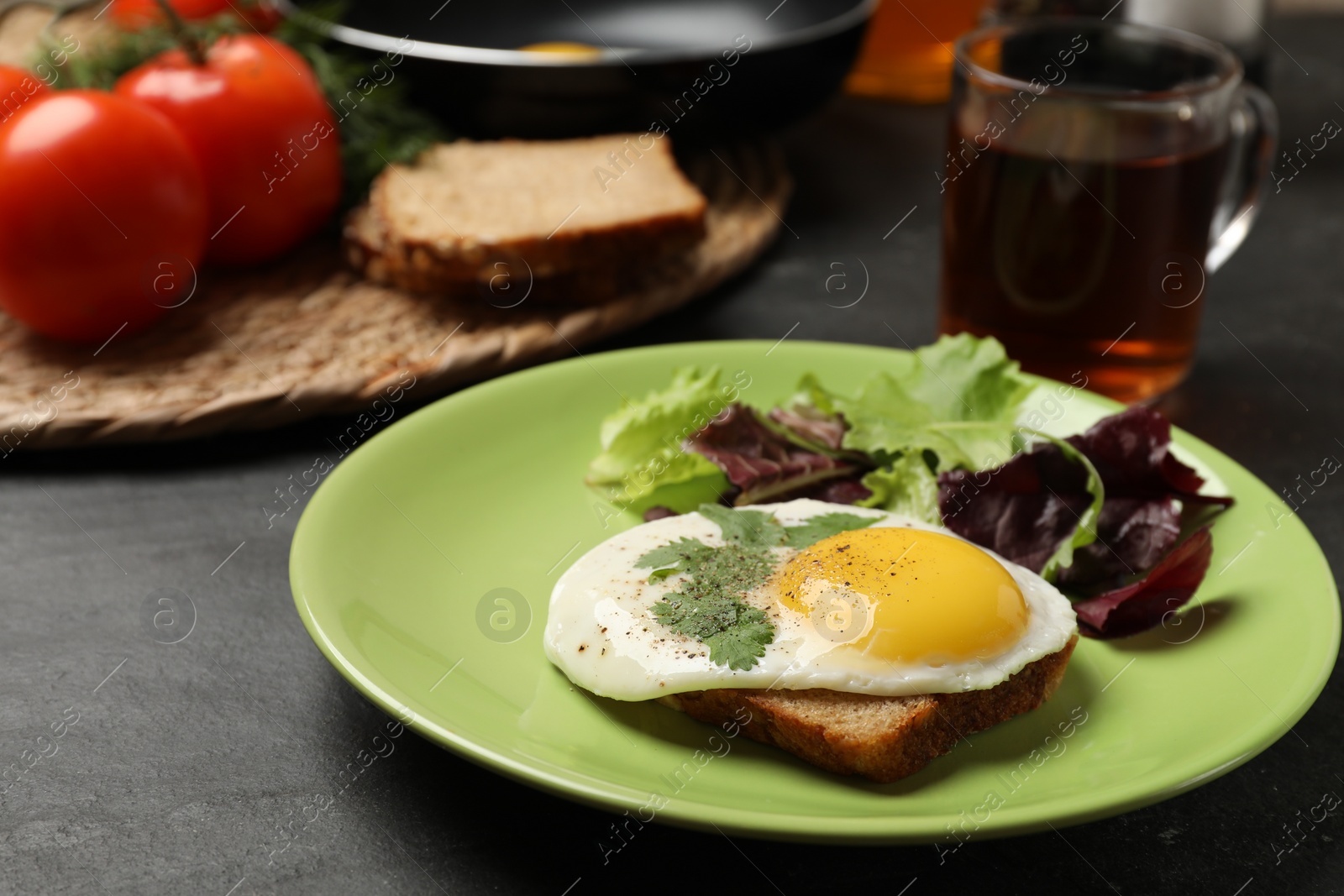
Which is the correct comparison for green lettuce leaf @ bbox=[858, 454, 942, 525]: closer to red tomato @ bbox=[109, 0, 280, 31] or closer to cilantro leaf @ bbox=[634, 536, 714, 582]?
cilantro leaf @ bbox=[634, 536, 714, 582]

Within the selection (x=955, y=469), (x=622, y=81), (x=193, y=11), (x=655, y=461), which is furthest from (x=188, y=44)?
(x=955, y=469)

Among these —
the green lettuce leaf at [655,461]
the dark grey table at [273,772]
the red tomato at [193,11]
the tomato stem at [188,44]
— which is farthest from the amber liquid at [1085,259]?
the red tomato at [193,11]

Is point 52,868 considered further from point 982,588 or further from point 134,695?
point 982,588

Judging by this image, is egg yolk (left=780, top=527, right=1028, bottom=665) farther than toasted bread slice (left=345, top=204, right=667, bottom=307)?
No

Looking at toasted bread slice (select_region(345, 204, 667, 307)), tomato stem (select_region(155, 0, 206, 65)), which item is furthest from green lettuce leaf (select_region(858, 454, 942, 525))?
tomato stem (select_region(155, 0, 206, 65))

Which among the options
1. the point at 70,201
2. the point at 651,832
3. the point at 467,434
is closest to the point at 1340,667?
the point at 651,832

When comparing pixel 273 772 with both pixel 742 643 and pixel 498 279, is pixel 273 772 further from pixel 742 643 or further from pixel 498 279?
pixel 498 279
